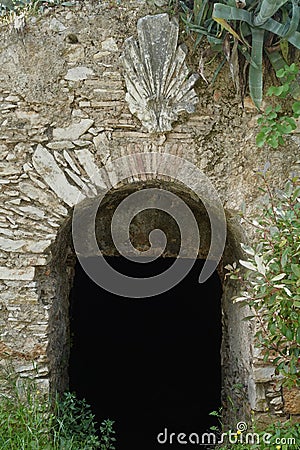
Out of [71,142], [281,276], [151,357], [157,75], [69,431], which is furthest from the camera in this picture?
[151,357]

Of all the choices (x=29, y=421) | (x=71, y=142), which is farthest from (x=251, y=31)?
(x=29, y=421)

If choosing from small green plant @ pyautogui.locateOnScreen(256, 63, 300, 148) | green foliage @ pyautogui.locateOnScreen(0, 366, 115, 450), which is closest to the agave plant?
small green plant @ pyautogui.locateOnScreen(256, 63, 300, 148)

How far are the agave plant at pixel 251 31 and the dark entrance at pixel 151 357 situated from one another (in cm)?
226

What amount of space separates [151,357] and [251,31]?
3657mm

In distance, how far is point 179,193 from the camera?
4.07 metres

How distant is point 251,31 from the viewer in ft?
11.1

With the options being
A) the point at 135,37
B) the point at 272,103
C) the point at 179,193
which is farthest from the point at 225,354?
the point at 135,37

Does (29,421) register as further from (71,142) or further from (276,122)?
(276,122)

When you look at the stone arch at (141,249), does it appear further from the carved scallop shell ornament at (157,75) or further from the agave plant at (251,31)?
the agave plant at (251,31)

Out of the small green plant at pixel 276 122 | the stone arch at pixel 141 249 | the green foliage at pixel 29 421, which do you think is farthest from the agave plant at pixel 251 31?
the green foliage at pixel 29 421

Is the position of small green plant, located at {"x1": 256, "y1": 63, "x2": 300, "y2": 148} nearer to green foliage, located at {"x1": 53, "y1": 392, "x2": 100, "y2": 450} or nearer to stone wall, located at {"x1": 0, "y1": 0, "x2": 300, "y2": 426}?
stone wall, located at {"x1": 0, "y1": 0, "x2": 300, "y2": 426}

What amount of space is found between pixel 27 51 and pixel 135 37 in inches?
25.5

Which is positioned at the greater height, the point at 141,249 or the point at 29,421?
the point at 141,249

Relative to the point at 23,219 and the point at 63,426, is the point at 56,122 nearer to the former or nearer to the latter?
the point at 23,219
